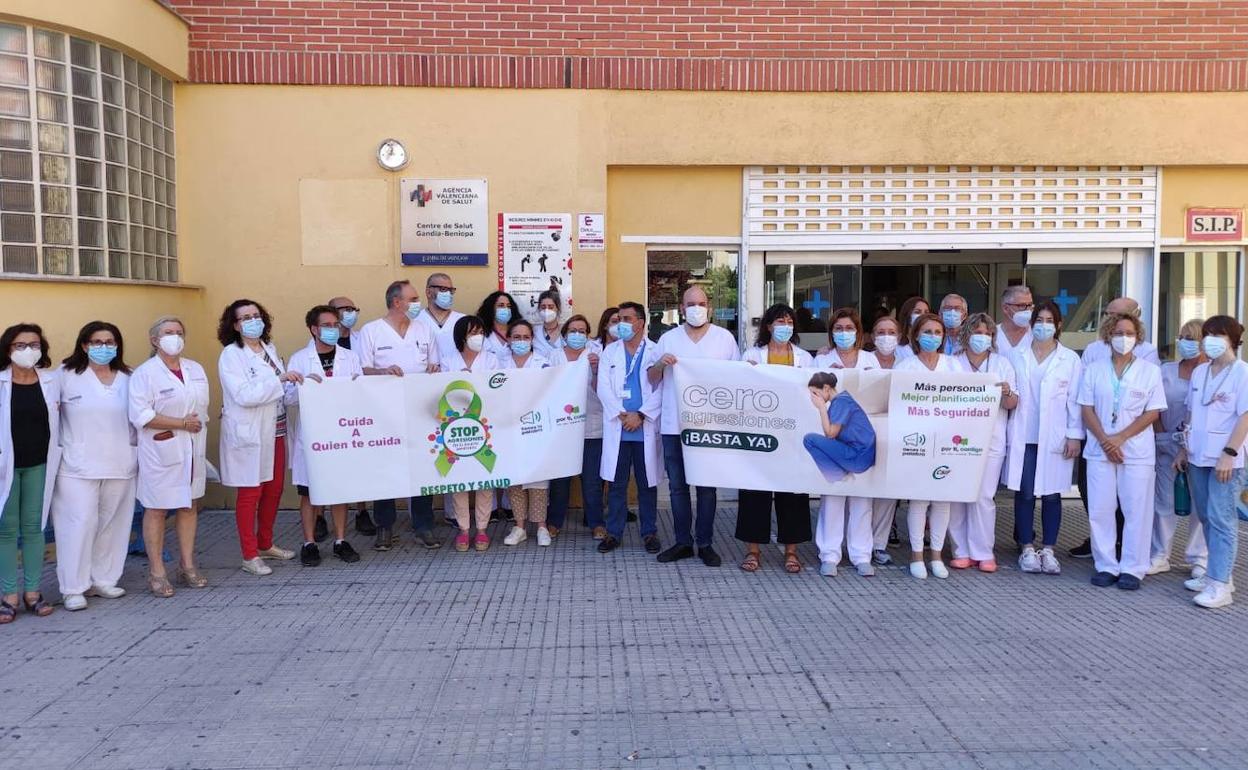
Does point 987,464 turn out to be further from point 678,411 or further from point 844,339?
point 678,411

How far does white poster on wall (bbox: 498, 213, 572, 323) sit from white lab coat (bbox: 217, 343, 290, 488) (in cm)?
270

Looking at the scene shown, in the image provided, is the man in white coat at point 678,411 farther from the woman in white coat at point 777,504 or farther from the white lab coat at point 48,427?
the white lab coat at point 48,427

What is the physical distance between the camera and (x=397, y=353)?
7.24 m

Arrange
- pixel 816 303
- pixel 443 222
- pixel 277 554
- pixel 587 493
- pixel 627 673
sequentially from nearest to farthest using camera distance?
1. pixel 627 673
2. pixel 277 554
3. pixel 587 493
4. pixel 443 222
5. pixel 816 303

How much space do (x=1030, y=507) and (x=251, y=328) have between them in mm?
5681

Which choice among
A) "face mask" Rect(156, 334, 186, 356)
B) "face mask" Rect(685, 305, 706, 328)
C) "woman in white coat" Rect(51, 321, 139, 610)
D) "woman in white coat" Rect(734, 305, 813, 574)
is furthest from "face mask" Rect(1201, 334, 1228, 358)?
"woman in white coat" Rect(51, 321, 139, 610)

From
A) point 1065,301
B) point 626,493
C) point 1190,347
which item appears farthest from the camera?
point 1065,301

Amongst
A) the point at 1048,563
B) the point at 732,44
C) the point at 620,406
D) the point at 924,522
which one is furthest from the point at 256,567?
the point at 732,44

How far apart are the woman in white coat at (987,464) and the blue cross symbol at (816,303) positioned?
7.71 ft

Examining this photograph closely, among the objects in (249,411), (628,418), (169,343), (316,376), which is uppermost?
(169,343)

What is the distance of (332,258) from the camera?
8.41m

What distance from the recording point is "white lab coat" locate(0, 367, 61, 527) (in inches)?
213

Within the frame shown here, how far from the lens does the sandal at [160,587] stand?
5988mm

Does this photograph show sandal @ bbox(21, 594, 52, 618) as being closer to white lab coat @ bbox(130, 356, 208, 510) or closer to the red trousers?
white lab coat @ bbox(130, 356, 208, 510)
